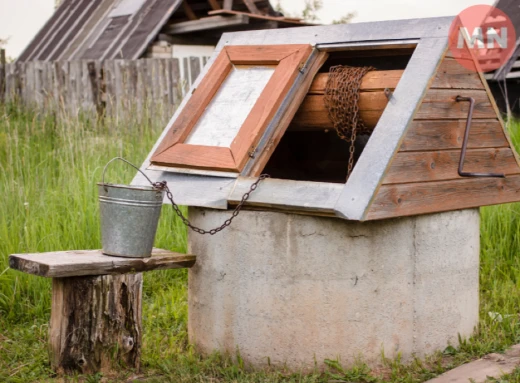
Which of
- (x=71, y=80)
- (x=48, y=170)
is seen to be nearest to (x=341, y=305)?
(x=48, y=170)

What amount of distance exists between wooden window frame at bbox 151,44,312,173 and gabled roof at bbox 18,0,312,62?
347 inches

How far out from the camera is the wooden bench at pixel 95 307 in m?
4.21

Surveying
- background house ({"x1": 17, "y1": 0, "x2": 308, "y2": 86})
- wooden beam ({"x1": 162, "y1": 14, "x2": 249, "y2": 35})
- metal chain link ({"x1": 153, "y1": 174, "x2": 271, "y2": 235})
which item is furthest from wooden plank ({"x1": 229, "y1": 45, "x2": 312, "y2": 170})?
wooden beam ({"x1": 162, "y1": 14, "x2": 249, "y2": 35})

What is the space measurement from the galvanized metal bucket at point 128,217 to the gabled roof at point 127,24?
9.82 meters

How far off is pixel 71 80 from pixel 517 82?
8.42m

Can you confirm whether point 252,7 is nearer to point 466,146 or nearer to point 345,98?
point 345,98

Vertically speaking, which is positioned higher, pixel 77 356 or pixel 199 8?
pixel 199 8

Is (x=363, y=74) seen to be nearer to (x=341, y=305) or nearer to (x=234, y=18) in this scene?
(x=341, y=305)

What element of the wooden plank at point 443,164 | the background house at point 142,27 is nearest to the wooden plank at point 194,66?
the background house at point 142,27

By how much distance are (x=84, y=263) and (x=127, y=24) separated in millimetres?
11403

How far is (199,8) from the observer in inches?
636

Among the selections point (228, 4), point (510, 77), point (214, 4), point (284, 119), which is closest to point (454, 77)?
point (284, 119)

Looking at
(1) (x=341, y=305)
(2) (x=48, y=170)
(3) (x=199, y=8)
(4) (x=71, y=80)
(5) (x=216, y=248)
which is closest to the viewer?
(1) (x=341, y=305)

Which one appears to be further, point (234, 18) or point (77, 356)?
point (234, 18)
